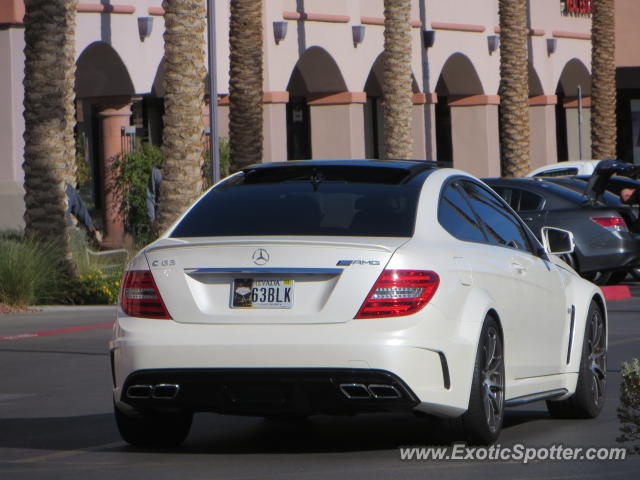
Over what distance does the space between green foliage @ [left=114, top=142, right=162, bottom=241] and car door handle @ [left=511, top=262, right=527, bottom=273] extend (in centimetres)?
2304

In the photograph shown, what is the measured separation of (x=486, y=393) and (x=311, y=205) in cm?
139

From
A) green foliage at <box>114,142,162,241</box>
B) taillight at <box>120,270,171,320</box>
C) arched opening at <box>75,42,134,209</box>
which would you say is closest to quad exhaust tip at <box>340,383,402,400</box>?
taillight at <box>120,270,171,320</box>

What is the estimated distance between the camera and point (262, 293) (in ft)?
26.1

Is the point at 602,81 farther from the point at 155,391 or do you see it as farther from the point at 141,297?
the point at 155,391

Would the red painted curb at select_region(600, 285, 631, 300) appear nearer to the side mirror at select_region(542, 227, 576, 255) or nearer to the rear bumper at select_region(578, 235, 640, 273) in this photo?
the rear bumper at select_region(578, 235, 640, 273)

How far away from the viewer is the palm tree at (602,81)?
4428cm

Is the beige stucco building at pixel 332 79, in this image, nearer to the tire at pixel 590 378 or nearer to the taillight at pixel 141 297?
the tire at pixel 590 378

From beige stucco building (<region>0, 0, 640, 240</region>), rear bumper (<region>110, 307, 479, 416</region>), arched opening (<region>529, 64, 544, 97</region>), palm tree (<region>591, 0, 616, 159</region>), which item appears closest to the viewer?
rear bumper (<region>110, 307, 479, 416</region>)

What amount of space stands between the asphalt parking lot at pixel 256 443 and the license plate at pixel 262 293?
0.82m

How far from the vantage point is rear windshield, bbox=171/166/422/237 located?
838 centimetres

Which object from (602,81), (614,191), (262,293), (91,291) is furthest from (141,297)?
(602,81)

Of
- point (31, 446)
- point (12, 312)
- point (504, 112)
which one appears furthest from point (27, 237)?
point (504, 112)

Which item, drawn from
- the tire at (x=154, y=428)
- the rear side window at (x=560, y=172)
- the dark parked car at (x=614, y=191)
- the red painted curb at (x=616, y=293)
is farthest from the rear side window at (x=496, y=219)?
the rear side window at (x=560, y=172)

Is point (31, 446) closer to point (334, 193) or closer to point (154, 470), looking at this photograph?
point (154, 470)
